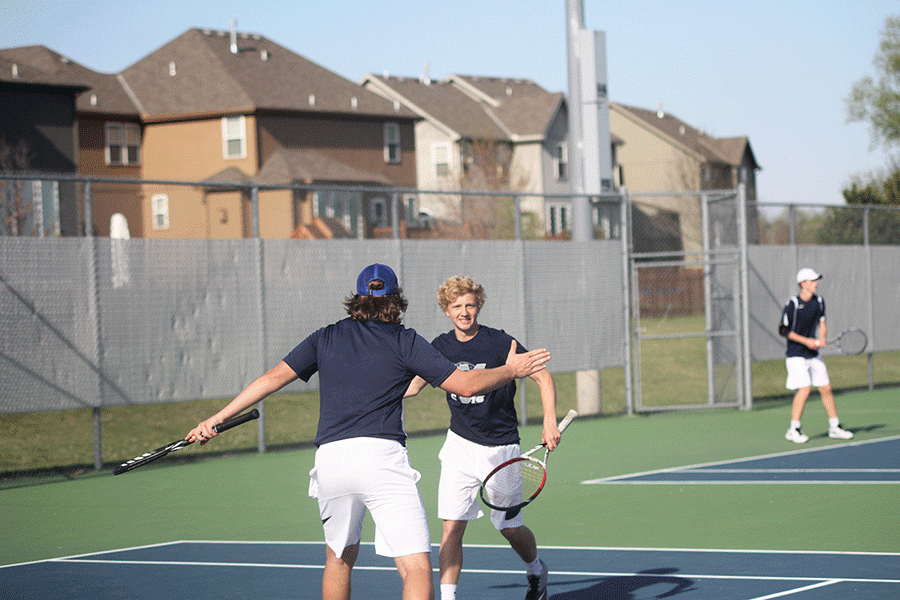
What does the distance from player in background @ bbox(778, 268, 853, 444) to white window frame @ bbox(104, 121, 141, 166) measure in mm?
34105

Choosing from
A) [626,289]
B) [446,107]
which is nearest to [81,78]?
[446,107]

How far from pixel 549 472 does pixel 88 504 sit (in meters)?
4.51

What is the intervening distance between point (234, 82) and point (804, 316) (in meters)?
34.1

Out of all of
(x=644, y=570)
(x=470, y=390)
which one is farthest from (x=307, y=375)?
(x=644, y=570)

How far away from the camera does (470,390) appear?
200 inches

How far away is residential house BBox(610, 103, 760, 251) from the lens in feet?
171

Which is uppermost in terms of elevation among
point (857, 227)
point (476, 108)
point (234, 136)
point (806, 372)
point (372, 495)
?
point (476, 108)

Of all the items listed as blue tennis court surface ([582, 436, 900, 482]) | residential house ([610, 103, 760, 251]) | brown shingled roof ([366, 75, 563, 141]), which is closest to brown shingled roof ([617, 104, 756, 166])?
residential house ([610, 103, 760, 251])

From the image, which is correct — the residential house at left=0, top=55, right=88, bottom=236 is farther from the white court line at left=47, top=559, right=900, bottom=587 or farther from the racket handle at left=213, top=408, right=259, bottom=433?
the racket handle at left=213, top=408, right=259, bottom=433

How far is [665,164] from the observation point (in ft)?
203

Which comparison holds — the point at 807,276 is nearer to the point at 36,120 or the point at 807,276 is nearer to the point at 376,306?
the point at 376,306

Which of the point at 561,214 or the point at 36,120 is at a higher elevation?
the point at 36,120

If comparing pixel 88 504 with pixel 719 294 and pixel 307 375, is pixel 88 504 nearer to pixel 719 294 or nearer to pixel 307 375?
pixel 307 375

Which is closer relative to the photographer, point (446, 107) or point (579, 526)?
point (579, 526)
